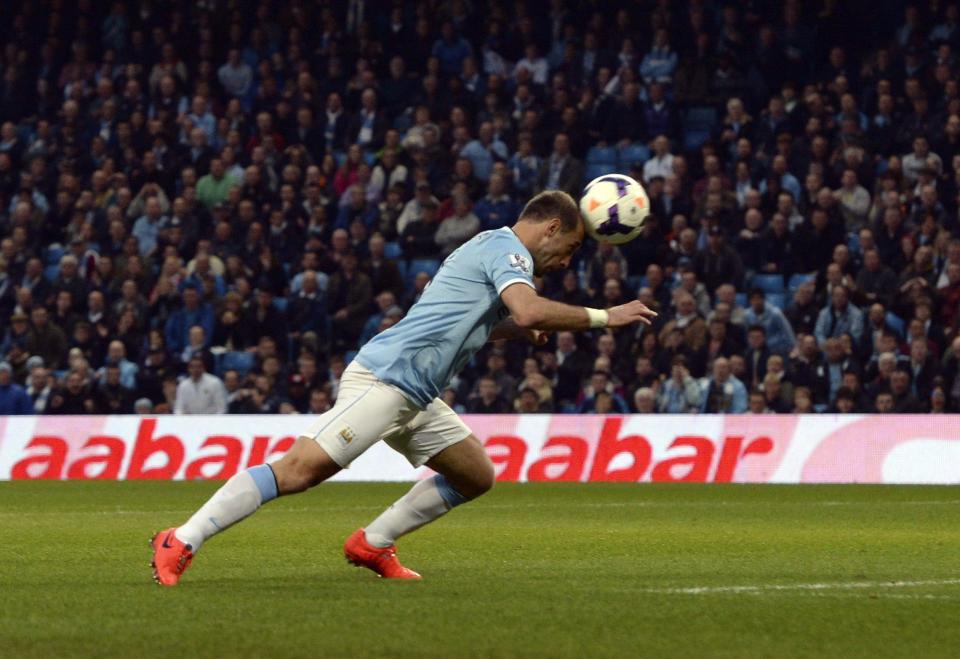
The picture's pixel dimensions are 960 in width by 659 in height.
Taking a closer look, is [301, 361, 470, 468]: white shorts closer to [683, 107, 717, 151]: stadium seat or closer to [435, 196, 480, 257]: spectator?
[435, 196, 480, 257]: spectator

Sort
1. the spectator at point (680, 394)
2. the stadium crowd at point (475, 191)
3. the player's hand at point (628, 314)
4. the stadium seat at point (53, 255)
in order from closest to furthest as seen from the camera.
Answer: the player's hand at point (628, 314), the spectator at point (680, 394), the stadium crowd at point (475, 191), the stadium seat at point (53, 255)

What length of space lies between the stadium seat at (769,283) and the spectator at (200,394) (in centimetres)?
665

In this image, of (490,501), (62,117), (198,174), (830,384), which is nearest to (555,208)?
(490,501)

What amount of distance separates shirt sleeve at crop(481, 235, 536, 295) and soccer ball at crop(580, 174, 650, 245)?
46 cm

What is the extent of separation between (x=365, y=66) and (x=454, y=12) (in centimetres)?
160

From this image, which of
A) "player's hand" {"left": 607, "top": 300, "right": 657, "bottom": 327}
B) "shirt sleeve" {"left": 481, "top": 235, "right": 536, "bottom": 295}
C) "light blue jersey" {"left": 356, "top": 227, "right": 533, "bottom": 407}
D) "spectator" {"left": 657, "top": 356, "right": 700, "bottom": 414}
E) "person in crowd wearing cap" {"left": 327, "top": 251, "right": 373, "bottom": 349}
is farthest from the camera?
"person in crowd wearing cap" {"left": 327, "top": 251, "right": 373, "bottom": 349}

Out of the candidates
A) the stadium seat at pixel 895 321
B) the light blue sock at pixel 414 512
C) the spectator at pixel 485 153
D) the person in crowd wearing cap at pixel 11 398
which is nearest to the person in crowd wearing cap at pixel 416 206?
the spectator at pixel 485 153

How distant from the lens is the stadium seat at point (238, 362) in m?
24.4

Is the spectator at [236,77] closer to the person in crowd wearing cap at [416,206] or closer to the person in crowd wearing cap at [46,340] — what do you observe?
the person in crowd wearing cap at [416,206]

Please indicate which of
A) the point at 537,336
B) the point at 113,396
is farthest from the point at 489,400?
the point at 537,336

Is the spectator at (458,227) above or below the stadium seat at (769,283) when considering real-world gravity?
above

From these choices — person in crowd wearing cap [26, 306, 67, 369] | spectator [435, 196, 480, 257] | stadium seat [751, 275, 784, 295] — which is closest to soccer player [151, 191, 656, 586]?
stadium seat [751, 275, 784, 295]

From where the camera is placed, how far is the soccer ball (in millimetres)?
9086

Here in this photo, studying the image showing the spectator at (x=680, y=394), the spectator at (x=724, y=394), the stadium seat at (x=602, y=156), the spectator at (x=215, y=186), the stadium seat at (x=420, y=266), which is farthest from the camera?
the spectator at (x=215, y=186)
